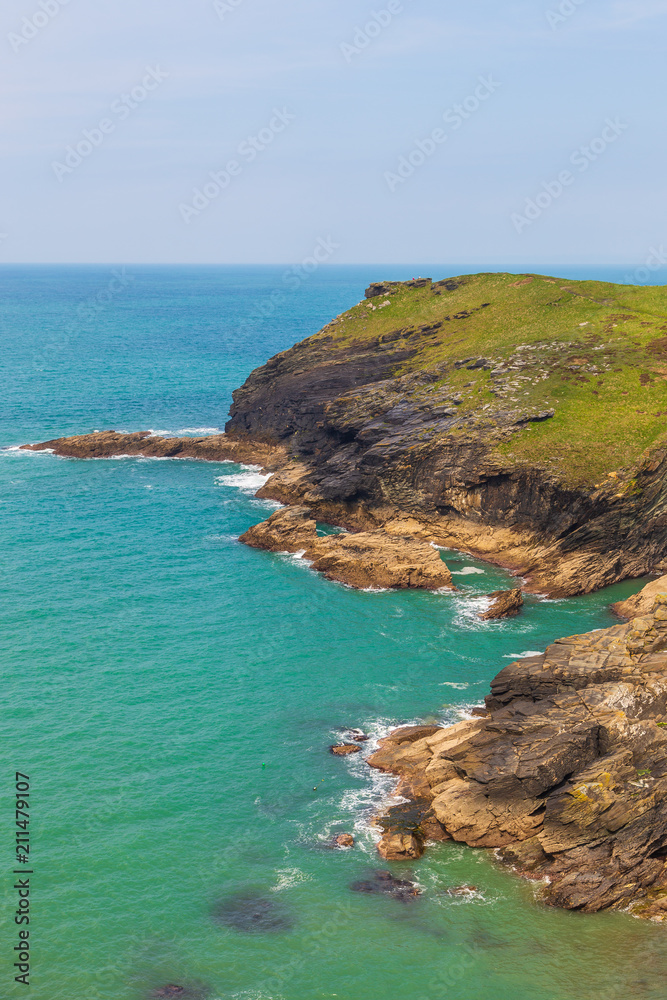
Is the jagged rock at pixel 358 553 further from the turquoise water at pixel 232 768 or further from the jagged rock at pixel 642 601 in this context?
the jagged rock at pixel 642 601

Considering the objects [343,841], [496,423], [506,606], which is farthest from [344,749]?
[496,423]

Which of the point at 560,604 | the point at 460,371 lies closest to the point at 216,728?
the point at 560,604

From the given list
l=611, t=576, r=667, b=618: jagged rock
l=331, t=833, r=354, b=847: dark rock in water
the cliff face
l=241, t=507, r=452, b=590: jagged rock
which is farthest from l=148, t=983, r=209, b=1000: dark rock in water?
the cliff face

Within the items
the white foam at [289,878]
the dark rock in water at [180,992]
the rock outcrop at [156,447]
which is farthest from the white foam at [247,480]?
the dark rock in water at [180,992]

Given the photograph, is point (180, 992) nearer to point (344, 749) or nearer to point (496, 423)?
point (344, 749)

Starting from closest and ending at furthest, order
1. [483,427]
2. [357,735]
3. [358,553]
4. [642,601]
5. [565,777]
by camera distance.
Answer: [565,777] < [357,735] < [642,601] < [358,553] < [483,427]

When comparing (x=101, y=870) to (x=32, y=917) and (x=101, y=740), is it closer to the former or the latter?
(x=32, y=917)

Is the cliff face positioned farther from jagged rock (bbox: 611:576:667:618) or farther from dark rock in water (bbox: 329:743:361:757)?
dark rock in water (bbox: 329:743:361:757)
